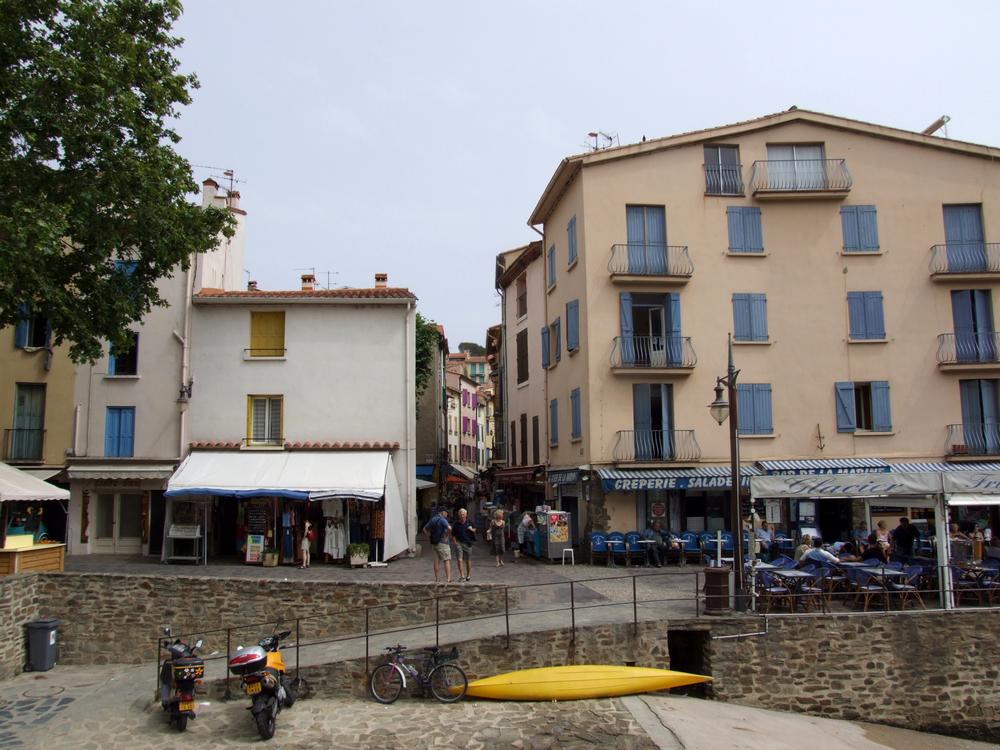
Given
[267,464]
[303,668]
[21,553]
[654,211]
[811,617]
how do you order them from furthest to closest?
1. [654,211]
2. [267,464]
3. [21,553]
4. [811,617]
5. [303,668]

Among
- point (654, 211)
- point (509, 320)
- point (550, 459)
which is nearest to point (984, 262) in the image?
point (654, 211)

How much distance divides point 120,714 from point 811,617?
1144cm

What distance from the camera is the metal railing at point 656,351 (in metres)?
23.7

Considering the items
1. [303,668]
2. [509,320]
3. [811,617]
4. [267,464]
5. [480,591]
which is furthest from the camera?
[509,320]

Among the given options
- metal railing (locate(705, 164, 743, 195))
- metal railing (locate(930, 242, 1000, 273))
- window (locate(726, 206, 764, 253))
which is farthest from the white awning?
metal railing (locate(930, 242, 1000, 273))

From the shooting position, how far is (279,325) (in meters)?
23.4

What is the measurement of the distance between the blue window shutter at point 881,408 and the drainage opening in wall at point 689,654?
12776 millimetres

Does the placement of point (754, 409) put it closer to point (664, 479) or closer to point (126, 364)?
point (664, 479)

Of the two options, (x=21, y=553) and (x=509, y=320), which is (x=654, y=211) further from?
(x=21, y=553)

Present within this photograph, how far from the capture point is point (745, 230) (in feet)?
81.6

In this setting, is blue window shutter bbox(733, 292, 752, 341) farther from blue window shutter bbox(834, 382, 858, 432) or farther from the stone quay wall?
the stone quay wall

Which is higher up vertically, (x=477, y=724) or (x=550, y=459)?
(x=550, y=459)

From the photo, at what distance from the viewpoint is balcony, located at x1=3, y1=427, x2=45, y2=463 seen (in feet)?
74.0

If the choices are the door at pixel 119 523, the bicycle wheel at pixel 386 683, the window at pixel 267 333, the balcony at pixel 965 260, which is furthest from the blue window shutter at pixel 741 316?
the door at pixel 119 523
